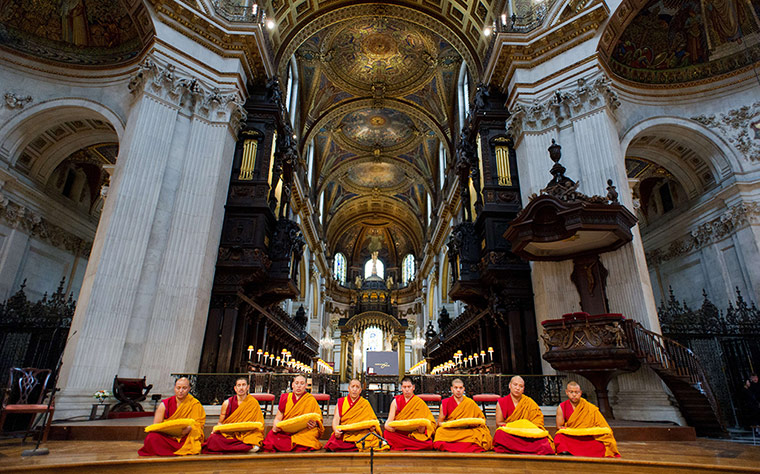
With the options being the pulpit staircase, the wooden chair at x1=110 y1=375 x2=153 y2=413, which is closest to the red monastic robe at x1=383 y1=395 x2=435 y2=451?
the pulpit staircase

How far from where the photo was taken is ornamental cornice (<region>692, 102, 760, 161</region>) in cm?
1152

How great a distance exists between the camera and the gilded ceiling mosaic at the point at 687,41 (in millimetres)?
11203

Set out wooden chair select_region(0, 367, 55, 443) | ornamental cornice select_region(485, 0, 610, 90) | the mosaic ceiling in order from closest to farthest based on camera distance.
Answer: wooden chair select_region(0, 367, 55, 443) < ornamental cornice select_region(485, 0, 610, 90) < the mosaic ceiling

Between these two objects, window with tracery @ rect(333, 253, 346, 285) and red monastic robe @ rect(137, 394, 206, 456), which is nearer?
red monastic robe @ rect(137, 394, 206, 456)

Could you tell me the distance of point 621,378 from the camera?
7.97 meters

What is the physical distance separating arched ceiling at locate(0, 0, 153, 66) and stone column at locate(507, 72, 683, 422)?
1113 centimetres

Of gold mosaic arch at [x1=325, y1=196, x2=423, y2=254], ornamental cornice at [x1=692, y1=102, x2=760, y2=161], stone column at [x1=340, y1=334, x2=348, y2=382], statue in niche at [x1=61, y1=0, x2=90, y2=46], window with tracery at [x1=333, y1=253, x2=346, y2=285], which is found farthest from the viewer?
window with tracery at [x1=333, y1=253, x2=346, y2=285]

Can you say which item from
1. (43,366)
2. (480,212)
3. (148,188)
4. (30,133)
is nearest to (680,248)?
(480,212)

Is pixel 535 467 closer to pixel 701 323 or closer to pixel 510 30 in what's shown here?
pixel 701 323

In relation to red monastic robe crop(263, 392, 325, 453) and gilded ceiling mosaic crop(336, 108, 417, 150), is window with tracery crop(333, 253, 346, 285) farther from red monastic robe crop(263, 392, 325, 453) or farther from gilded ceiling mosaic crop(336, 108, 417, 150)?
red monastic robe crop(263, 392, 325, 453)

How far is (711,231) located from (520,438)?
39.8ft

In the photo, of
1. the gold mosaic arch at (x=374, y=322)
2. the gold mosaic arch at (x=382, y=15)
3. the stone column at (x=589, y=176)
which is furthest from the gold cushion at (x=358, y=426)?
the gold mosaic arch at (x=374, y=322)

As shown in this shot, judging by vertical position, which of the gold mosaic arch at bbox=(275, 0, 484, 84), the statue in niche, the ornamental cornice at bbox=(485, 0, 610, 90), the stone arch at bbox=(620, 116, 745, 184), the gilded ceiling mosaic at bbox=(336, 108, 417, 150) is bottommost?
the stone arch at bbox=(620, 116, 745, 184)

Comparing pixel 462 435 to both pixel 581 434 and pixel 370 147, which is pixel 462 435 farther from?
pixel 370 147
